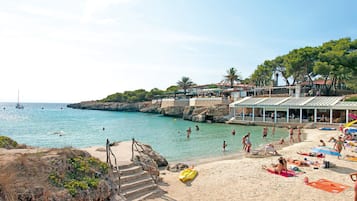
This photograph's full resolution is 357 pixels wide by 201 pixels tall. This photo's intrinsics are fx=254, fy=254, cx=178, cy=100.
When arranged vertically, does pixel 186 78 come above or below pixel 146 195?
above

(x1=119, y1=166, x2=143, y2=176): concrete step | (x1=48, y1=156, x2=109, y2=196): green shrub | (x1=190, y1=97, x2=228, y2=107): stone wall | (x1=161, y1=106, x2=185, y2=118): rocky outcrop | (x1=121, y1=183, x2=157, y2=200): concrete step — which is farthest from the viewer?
(x1=161, y1=106, x2=185, y2=118): rocky outcrop

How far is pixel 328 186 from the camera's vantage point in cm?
953

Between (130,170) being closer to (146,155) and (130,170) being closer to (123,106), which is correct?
(146,155)

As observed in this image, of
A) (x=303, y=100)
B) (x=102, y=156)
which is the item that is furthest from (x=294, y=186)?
(x=303, y=100)

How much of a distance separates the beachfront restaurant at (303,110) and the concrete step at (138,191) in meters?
29.2

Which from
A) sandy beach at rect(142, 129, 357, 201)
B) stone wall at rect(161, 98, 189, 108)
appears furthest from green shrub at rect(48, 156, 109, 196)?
stone wall at rect(161, 98, 189, 108)

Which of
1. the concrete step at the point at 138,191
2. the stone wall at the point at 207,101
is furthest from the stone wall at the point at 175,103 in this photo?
the concrete step at the point at 138,191

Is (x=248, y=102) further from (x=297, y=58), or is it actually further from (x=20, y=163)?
(x=20, y=163)

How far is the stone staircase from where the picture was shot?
27.6 ft

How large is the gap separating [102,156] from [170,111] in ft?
172

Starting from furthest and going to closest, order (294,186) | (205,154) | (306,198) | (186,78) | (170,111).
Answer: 1. (186,78)
2. (170,111)
3. (205,154)
4. (294,186)
5. (306,198)

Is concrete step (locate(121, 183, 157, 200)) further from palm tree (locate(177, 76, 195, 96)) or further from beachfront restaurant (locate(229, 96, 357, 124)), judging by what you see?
palm tree (locate(177, 76, 195, 96))

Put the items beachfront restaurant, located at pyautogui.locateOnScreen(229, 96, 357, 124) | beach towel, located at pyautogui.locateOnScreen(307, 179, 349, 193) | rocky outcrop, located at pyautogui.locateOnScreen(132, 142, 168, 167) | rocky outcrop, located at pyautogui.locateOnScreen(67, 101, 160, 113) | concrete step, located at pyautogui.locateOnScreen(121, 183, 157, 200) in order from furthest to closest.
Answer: rocky outcrop, located at pyautogui.locateOnScreen(67, 101, 160, 113) → beachfront restaurant, located at pyautogui.locateOnScreen(229, 96, 357, 124) → rocky outcrop, located at pyautogui.locateOnScreen(132, 142, 168, 167) → beach towel, located at pyautogui.locateOnScreen(307, 179, 349, 193) → concrete step, located at pyautogui.locateOnScreen(121, 183, 157, 200)

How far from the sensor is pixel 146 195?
8719mm
